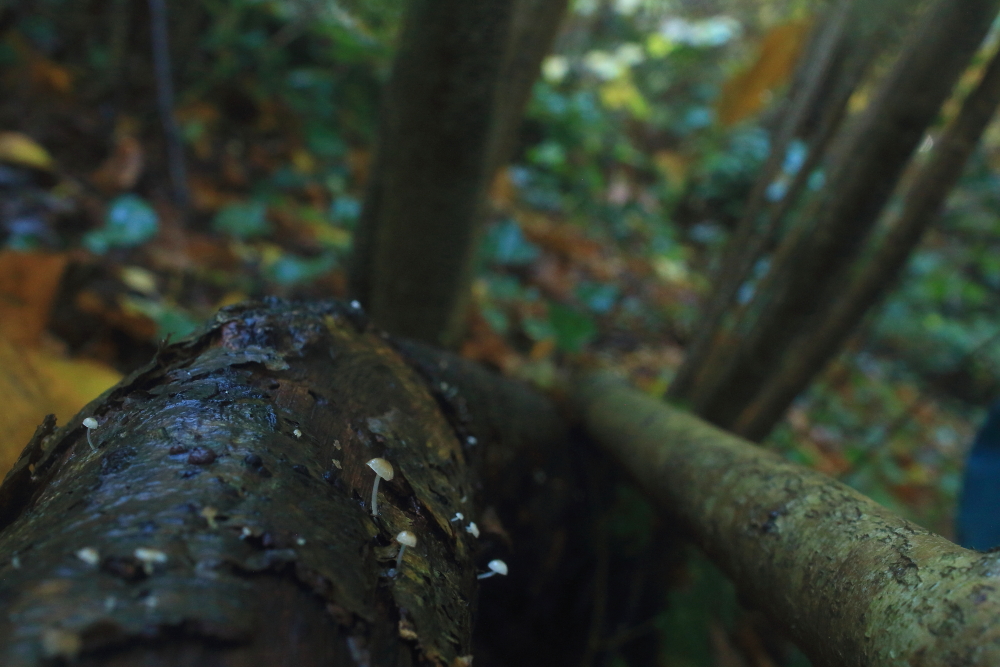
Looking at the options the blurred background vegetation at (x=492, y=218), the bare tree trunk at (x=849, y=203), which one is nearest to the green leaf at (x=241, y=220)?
the blurred background vegetation at (x=492, y=218)

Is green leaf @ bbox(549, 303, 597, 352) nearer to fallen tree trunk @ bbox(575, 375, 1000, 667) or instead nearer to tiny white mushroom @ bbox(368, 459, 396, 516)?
fallen tree trunk @ bbox(575, 375, 1000, 667)

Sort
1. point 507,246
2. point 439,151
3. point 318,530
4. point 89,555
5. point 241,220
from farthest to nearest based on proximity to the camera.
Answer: point 507,246 < point 241,220 < point 439,151 < point 318,530 < point 89,555

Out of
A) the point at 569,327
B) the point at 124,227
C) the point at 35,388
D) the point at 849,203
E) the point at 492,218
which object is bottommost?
the point at 35,388

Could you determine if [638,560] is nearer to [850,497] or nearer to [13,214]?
[850,497]

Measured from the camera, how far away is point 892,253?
1967mm

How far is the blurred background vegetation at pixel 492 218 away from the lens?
2.28 meters

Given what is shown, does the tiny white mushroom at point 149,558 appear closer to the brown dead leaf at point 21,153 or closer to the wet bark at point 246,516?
the wet bark at point 246,516

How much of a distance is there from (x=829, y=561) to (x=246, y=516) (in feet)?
2.74

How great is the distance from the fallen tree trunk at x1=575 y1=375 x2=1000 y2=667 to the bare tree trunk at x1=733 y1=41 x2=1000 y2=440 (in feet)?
2.79

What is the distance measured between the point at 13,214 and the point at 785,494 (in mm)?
3417

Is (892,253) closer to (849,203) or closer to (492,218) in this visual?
(849,203)

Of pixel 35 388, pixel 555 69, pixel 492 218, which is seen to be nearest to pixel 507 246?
pixel 492 218

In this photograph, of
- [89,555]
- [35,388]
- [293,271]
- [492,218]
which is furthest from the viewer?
[492,218]

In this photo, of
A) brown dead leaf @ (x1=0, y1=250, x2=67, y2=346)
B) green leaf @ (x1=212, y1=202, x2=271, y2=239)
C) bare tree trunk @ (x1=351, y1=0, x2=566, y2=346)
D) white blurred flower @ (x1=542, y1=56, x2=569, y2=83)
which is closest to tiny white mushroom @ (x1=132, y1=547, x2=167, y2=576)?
bare tree trunk @ (x1=351, y1=0, x2=566, y2=346)
